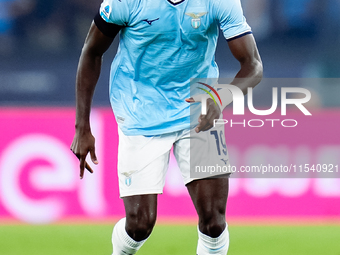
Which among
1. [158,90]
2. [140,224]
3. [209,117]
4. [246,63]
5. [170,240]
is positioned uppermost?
[246,63]

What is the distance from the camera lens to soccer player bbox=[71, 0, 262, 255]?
8.46ft

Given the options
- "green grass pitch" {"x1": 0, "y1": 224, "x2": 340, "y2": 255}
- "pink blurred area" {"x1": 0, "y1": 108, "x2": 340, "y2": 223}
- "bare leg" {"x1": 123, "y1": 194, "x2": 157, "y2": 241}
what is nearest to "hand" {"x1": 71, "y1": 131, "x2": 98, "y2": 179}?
"bare leg" {"x1": 123, "y1": 194, "x2": 157, "y2": 241}

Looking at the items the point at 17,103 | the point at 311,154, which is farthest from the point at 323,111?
the point at 17,103

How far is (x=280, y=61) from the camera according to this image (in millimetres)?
5098

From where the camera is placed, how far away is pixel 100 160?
441 cm

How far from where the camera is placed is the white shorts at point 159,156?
8.91 feet

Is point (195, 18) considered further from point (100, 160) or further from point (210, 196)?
point (100, 160)

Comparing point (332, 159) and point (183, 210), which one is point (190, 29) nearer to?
point (183, 210)

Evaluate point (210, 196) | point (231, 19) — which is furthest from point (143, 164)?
point (231, 19)

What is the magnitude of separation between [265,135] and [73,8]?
2.08 meters

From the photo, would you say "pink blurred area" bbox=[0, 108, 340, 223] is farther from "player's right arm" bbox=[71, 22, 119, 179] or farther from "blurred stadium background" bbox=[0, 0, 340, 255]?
"player's right arm" bbox=[71, 22, 119, 179]

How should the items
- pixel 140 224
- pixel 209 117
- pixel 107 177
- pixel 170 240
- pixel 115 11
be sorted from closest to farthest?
pixel 209 117, pixel 115 11, pixel 140 224, pixel 170 240, pixel 107 177

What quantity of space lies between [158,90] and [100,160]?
1.78 m

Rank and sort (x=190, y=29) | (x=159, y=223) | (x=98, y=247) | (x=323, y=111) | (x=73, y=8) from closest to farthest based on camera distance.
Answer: (x=190, y=29) → (x=98, y=247) → (x=159, y=223) → (x=323, y=111) → (x=73, y=8)
